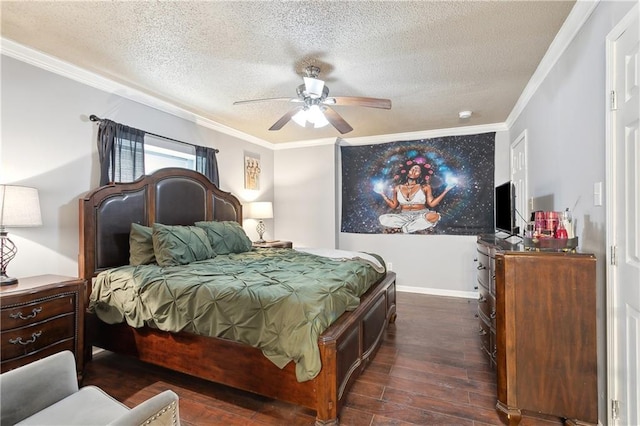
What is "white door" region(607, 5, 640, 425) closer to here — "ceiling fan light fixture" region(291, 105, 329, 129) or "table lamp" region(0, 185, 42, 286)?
"ceiling fan light fixture" region(291, 105, 329, 129)

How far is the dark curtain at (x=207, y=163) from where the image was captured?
13.1ft

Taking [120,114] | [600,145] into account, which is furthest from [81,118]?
[600,145]

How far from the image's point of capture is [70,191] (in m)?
2.71

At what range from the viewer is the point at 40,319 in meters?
2.04

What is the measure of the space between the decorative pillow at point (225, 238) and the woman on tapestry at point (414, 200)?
8.04 feet

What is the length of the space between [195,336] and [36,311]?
1029 mm

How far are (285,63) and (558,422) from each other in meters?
3.18

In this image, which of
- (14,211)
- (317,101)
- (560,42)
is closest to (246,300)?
(14,211)

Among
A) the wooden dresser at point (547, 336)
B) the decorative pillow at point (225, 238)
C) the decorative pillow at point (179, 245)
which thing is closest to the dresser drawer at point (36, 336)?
the decorative pillow at point (179, 245)

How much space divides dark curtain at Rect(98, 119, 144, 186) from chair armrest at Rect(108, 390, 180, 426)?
251 cm

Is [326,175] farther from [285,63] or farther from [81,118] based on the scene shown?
[81,118]

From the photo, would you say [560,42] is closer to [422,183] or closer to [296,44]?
[296,44]

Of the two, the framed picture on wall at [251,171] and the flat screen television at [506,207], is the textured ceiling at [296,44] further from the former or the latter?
the framed picture on wall at [251,171]

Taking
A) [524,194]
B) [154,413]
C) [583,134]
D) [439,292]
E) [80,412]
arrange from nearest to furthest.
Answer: [154,413]
[80,412]
[583,134]
[524,194]
[439,292]
